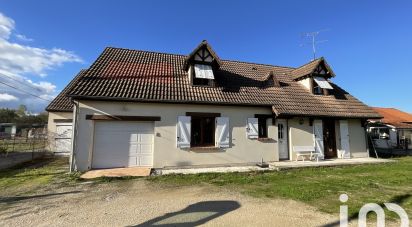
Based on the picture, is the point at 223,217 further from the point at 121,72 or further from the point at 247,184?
the point at 121,72

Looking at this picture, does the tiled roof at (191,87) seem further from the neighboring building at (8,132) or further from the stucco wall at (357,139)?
the neighboring building at (8,132)

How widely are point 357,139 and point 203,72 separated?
1094 centimetres

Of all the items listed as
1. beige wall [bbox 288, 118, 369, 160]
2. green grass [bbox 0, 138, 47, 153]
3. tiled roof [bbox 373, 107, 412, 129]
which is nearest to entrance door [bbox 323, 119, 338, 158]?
beige wall [bbox 288, 118, 369, 160]

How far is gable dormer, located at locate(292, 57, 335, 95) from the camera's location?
1616 centimetres

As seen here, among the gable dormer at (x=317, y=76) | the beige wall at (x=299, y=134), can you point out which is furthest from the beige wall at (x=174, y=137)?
the gable dormer at (x=317, y=76)

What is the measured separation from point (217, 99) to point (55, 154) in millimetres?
12642

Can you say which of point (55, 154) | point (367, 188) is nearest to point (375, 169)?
point (367, 188)

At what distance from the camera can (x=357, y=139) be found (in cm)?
1546

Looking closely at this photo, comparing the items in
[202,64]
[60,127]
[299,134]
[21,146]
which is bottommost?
[21,146]

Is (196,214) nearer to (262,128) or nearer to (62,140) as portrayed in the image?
(262,128)

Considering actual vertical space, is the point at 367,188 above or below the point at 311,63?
below

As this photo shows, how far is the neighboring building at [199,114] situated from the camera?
36.4 feet

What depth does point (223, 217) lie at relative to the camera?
18.0ft

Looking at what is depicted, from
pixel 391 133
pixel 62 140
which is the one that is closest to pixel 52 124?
pixel 62 140
